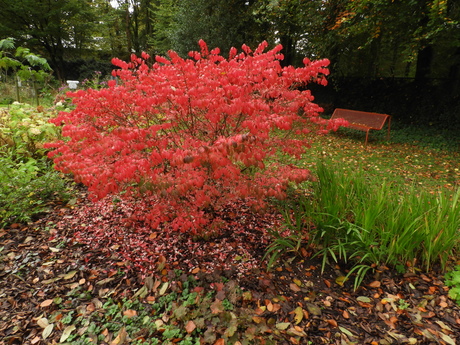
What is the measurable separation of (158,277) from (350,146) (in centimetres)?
709

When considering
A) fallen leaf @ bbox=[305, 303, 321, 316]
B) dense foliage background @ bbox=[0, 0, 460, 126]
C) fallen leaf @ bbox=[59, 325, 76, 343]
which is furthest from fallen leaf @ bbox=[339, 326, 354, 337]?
dense foliage background @ bbox=[0, 0, 460, 126]

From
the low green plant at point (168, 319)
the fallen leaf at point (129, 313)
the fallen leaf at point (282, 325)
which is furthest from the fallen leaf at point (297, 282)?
the fallen leaf at point (129, 313)

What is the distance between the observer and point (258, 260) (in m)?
2.96

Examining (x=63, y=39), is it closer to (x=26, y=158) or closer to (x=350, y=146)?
(x=26, y=158)

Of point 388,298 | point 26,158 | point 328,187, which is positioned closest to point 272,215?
point 328,187

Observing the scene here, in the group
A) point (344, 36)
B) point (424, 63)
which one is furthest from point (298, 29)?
point (424, 63)

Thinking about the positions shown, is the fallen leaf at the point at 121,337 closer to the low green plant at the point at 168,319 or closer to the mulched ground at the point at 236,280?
the low green plant at the point at 168,319

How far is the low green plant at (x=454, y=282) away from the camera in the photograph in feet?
8.11

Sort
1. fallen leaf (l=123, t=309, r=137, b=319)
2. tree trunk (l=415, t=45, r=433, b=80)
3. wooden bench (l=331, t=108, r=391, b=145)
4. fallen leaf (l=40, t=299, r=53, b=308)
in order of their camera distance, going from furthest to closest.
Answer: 1. tree trunk (l=415, t=45, r=433, b=80)
2. wooden bench (l=331, t=108, r=391, b=145)
3. fallen leaf (l=40, t=299, r=53, b=308)
4. fallen leaf (l=123, t=309, r=137, b=319)

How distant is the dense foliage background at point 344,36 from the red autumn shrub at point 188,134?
19.7 ft

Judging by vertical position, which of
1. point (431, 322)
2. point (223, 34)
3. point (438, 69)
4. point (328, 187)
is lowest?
point (431, 322)

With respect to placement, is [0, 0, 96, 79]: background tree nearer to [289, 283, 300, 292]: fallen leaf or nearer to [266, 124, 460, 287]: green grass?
[266, 124, 460, 287]: green grass

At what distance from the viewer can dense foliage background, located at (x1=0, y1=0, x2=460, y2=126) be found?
7.82 m

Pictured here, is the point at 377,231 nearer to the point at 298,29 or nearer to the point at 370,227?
the point at 370,227
